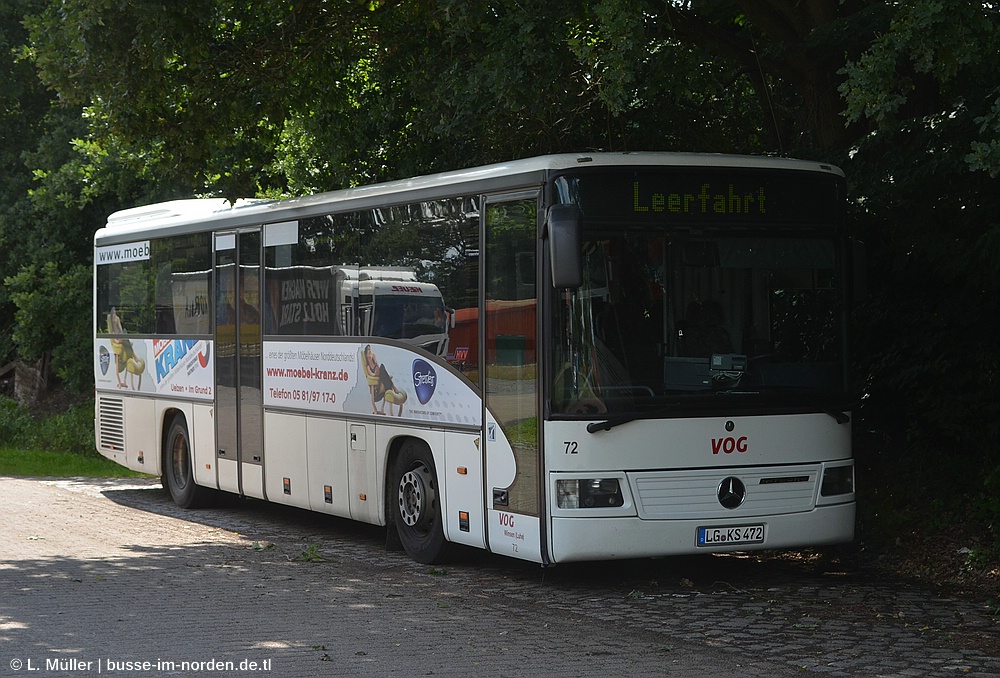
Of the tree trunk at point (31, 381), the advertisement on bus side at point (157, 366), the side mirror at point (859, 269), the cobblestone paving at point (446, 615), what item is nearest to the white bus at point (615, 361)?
the side mirror at point (859, 269)

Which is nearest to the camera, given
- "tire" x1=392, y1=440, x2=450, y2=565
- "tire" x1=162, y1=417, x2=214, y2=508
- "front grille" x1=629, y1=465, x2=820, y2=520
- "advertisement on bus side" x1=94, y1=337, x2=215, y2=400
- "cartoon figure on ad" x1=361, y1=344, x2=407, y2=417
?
"front grille" x1=629, y1=465, x2=820, y2=520

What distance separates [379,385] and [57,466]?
12.8 metres

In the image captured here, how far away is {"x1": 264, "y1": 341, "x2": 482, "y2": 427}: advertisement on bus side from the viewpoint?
11.6 meters

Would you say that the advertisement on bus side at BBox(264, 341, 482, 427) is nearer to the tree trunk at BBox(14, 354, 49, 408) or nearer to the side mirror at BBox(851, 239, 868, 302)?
the side mirror at BBox(851, 239, 868, 302)

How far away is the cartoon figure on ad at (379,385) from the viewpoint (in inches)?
487

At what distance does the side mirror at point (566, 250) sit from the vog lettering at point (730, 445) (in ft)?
5.39

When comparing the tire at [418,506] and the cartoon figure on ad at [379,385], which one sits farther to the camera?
the cartoon figure on ad at [379,385]

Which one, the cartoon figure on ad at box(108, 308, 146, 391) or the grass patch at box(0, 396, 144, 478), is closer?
the cartoon figure on ad at box(108, 308, 146, 391)

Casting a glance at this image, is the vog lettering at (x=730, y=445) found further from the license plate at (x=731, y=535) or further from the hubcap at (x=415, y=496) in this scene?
the hubcap at (x=415, y=496)

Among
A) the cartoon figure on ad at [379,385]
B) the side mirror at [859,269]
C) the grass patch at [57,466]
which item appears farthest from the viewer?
the grass patch at [57,466]

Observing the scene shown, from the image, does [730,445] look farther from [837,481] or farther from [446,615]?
[446,615]

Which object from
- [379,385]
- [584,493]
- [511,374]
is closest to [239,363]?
[379,385]

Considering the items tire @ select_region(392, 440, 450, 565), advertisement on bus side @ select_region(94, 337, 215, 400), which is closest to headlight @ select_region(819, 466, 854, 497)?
tire @ select_region(392, 440, 450, 565)

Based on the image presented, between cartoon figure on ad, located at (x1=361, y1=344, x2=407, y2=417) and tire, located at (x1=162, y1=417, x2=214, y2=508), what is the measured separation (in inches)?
180
